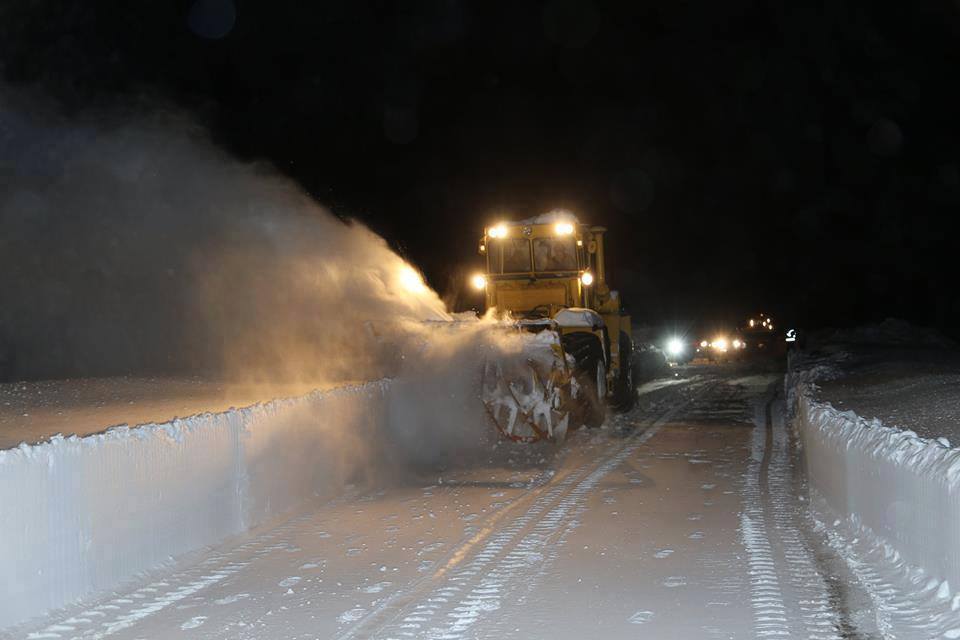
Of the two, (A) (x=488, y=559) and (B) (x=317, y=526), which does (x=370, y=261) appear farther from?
(A) (x=488, y=559)

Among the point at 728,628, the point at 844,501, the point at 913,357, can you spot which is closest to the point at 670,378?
the point at 913,357

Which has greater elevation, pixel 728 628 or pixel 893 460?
pixel 893 460

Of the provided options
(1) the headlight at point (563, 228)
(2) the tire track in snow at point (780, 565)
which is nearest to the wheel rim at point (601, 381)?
(1) the headlight at point (563, 228)

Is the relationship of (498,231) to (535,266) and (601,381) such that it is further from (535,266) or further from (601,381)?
(601,381)

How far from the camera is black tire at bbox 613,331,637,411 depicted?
22984 millimetres

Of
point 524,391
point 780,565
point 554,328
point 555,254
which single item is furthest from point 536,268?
point 780,565

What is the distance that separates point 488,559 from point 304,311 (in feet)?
45.9

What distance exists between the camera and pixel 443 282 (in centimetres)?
4912

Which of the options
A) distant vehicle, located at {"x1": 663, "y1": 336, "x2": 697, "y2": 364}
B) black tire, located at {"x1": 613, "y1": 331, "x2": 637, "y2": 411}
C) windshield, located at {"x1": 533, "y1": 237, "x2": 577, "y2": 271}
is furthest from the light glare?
distant vehicle, located at {"x1": 663, "y1": 336, "x2": 697, "y2": 364}

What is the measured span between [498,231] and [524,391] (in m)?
5.25

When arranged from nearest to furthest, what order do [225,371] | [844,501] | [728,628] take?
[728,628]
[844,501]
[225,371]

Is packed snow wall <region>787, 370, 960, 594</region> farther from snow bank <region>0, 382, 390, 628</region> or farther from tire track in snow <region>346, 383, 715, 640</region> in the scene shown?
snow bank <region>0, 382, 390, 628</region>

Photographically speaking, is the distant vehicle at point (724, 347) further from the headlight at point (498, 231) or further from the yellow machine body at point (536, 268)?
the headlight at point (498, 231)

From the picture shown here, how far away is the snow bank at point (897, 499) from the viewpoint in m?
7.01
